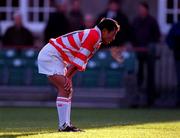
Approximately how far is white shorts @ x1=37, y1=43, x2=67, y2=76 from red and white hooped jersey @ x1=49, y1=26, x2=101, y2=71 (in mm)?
76

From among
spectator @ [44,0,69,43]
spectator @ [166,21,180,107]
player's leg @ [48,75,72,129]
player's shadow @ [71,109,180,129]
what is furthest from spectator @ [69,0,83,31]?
player's leg @ [48,75,72,129]

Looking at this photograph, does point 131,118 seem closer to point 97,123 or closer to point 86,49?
point 97,123

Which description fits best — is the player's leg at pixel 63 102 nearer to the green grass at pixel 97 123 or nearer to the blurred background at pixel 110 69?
the green grass at pixel 97 123

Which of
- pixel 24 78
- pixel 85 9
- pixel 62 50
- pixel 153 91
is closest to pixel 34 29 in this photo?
pixel 85 9

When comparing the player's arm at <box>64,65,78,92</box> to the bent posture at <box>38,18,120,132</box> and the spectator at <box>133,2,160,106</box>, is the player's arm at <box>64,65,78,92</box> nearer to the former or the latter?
the bent posture at <box>38,18,120,132</box>

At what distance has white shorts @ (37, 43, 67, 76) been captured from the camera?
39.1 feet

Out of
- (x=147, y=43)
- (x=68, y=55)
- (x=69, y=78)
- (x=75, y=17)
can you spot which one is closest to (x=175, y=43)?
(x=147, y=43)

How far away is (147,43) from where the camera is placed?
20750 millimetres

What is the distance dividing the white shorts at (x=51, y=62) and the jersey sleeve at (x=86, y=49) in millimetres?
364

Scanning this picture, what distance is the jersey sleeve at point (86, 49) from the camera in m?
11.6

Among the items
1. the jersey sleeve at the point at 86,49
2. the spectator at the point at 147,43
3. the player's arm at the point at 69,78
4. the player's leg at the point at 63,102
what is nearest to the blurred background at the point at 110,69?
the spectator at the point at 147,43

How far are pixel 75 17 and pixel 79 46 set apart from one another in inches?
386

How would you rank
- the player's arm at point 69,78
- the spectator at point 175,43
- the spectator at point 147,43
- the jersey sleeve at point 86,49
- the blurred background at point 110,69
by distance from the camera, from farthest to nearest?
the spectator at point 147,43
the blurred background at point 110,69
the spectator at point 175,43
the player's arm at point 69,78
the jersey sleeve at point 86,49

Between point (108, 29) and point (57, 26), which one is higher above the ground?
point (57, 26)
